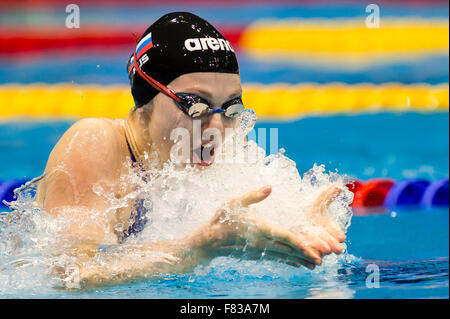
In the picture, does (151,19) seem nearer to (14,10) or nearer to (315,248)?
(14,10)

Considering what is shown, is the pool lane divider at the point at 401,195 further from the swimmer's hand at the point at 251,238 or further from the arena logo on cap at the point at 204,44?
the swimmer's hand at the point at 251,238

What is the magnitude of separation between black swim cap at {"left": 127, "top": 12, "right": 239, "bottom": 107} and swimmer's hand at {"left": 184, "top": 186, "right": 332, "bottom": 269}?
28.1 inches

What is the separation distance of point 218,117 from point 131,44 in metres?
7.56

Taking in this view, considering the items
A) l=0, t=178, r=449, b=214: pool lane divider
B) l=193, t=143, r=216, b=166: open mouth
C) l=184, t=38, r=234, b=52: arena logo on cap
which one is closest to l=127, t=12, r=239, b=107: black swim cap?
l=184, t=38, r=234, b=52: arena logo on cap

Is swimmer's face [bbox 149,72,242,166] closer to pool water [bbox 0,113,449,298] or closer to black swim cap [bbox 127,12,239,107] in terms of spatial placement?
black swim cap [bbox 127,12,239,107]

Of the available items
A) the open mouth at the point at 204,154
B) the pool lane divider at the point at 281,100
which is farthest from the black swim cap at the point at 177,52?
the pool lane divider at the point at 281,100

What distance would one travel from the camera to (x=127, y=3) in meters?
10.7

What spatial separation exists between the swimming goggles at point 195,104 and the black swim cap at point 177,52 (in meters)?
0.03

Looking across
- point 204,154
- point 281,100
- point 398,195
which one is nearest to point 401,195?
point 398,195

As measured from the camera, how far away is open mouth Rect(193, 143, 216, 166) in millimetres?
2378

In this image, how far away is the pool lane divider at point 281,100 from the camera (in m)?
6.56
